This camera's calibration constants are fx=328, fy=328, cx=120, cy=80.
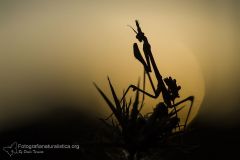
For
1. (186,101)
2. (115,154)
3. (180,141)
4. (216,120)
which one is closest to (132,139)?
(115,154)

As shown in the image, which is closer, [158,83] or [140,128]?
[140,128]

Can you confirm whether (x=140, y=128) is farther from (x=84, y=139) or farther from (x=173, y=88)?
(x=173, y=88)

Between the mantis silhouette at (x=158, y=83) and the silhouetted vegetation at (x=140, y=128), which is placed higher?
the mantis silhouette at (x=158, y=83)

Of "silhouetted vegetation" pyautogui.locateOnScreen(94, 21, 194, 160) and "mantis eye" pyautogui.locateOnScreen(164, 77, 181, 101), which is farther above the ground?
"mantis eye" pyautogui.locateOnScreen(164, 77, 181, 101)

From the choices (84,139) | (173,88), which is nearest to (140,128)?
(84,139)

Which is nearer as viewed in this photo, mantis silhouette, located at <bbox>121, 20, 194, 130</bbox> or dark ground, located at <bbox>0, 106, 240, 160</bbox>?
dark ground, located at <bbox>0, 106, 240, 160</bbox>

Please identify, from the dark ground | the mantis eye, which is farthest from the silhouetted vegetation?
the mantis eye

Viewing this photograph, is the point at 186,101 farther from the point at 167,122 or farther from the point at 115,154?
the point at 115,154

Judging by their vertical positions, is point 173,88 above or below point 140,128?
above

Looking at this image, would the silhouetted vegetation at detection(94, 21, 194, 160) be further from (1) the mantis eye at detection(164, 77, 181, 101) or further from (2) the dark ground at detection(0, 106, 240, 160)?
(1) the mantis eye at detection(164, 77, 181, 101)

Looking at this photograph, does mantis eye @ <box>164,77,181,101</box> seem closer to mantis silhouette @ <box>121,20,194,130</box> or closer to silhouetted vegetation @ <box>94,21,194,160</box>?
mantis silhouette @ <box>121,20,194,130</box>

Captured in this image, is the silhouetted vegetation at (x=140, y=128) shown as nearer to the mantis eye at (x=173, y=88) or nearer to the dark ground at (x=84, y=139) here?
the dark ground at (x=84, y=139)

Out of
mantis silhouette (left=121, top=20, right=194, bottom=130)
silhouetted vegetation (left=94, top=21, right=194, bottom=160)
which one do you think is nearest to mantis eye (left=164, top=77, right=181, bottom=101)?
mantis silhouette (left=121, top=20, right=194, bottom=130)

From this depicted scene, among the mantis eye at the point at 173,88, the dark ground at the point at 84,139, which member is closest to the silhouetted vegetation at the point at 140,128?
the dark ground at the point at 84,139
